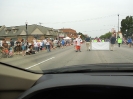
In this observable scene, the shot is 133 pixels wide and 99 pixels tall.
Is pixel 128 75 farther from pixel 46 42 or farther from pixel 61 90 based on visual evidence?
pixel 46 42

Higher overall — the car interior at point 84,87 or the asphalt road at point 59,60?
the car interior at point 84,87

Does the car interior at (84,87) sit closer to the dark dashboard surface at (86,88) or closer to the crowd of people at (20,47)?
the dark dashboard surface at (86,88)

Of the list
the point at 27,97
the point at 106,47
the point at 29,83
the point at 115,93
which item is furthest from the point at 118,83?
the point at 106,47

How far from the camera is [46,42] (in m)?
23.3

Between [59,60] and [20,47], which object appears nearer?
[20,47]

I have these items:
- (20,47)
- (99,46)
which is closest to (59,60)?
(20,47)

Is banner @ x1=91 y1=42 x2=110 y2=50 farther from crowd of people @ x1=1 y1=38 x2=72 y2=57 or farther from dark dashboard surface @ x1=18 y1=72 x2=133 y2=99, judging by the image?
dark dashboard surface @ x1=18 y1=72 x2=133 y2=99

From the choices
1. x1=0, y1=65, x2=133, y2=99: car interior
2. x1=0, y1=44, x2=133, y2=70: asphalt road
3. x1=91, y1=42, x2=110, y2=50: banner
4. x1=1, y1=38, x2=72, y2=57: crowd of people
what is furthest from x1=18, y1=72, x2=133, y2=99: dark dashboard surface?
x1=91, y1=42, x2=110, y2=50: banner

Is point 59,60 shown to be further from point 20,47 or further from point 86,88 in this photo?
point 86,88

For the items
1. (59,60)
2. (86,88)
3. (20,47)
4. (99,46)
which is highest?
(20,47)

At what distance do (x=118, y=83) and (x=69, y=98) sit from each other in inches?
23.8

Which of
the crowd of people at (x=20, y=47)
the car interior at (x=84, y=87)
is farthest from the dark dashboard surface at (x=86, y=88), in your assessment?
the crowd of people at (x=20, y=47)

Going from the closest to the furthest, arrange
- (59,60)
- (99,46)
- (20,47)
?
1. (20,47)
2. (59,60)
3. (99,46)

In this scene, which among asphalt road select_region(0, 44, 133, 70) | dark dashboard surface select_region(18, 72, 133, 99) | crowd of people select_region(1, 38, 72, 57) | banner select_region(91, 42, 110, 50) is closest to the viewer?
dark dashboard surface select_region(18, 72, 133, 99)
